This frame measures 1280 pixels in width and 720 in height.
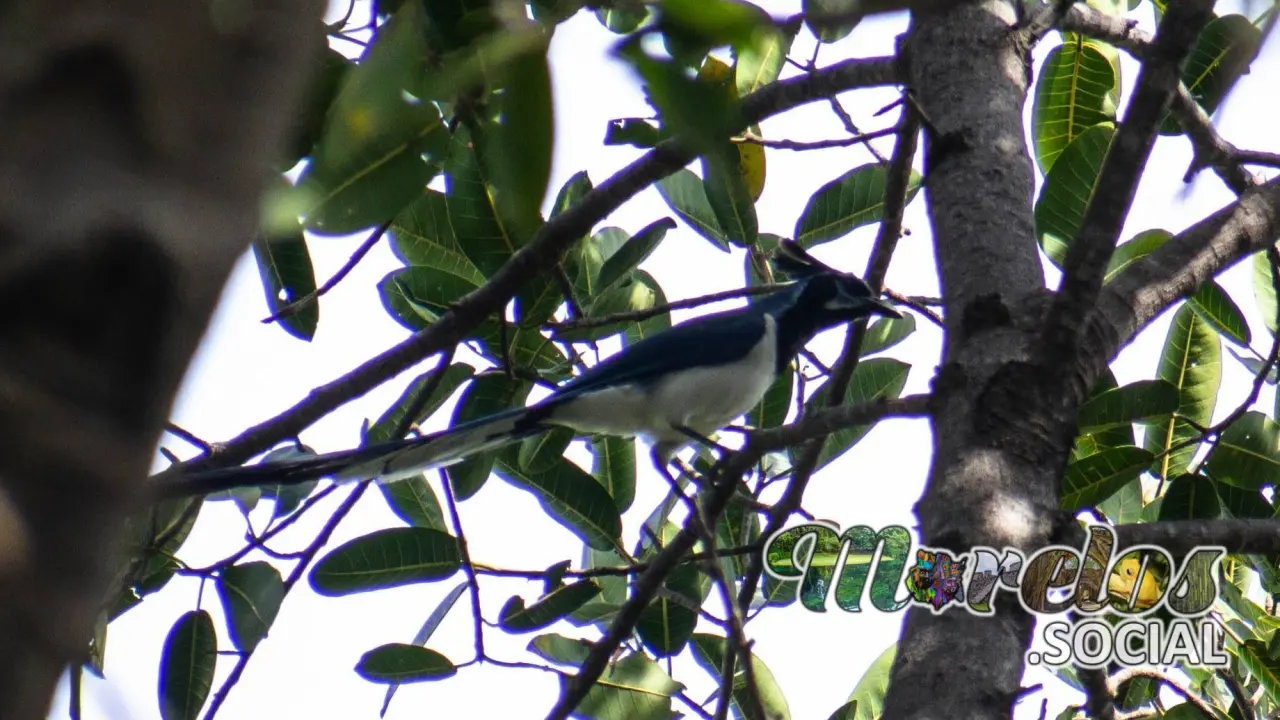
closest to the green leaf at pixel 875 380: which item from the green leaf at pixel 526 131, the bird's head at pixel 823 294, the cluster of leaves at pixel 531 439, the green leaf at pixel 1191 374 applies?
the cluster of leaves at pixel 531 439

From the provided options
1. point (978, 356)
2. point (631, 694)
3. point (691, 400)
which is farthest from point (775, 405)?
point (978, 356)

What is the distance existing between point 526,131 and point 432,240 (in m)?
2.93

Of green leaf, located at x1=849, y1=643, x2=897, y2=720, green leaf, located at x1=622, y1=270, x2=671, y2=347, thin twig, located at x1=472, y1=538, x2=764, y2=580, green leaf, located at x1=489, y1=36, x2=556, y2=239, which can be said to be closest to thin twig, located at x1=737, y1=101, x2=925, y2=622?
thin twig, located at x1=472, y1=538, x2=764, y2=580

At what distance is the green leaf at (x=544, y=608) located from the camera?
3.79m

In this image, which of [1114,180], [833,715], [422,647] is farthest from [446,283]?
[1114,180]

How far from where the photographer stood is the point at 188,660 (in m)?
3.71

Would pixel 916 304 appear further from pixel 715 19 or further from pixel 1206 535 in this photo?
pixel 715 19

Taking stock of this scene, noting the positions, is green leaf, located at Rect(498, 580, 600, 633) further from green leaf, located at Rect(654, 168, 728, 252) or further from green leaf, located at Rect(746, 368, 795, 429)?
green leaf, located at Rect(654, 168, 728, 252)

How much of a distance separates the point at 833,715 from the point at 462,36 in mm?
2895

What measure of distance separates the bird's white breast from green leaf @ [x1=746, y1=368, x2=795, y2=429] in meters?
0.05

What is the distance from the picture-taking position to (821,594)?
340 cm

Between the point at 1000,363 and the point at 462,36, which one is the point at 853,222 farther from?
the point at 462,36

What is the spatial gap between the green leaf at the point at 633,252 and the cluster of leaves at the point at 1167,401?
1124mm

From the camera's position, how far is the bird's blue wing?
4.74 metres
